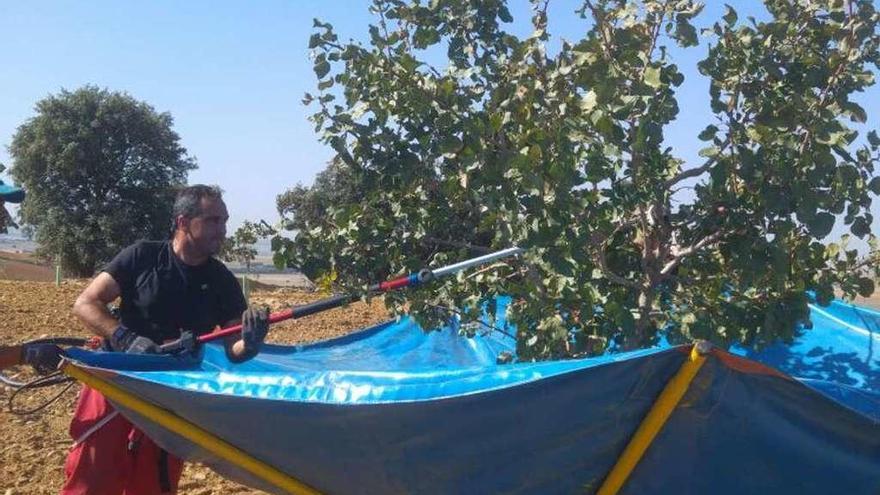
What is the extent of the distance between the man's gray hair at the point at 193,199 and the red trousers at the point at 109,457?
77cm

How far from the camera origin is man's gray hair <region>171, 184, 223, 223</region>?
384 centimetres

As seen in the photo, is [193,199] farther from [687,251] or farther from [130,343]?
[687,251]

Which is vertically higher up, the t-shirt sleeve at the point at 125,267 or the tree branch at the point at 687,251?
the tree branch at the point at 687,251

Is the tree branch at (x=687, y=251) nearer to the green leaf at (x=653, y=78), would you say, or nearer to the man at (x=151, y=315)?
the green leaf at (x=653, y=78)

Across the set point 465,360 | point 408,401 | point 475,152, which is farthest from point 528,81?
point 465,360

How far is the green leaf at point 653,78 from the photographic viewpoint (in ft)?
10.2

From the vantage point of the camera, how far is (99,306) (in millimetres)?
3746

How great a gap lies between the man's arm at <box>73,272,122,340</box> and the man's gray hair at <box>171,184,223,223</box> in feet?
1.20

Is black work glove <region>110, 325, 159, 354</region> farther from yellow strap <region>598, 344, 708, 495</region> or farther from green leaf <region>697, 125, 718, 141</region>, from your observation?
green leaf <region>697, 125, 718, 141</region>

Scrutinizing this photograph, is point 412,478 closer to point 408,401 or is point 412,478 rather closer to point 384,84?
point 408,401

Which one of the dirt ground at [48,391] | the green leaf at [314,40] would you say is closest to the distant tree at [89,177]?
the dirt ground at [48,391]

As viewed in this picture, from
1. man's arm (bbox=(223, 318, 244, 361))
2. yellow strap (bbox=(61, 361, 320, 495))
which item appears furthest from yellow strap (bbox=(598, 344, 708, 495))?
man's arm (bbox=(223, 318, 244, 361))

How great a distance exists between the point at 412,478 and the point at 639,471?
62 cm

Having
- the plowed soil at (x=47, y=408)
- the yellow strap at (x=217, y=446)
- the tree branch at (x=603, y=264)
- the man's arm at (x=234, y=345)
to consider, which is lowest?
the plowed soil at (x=47, y=408)
